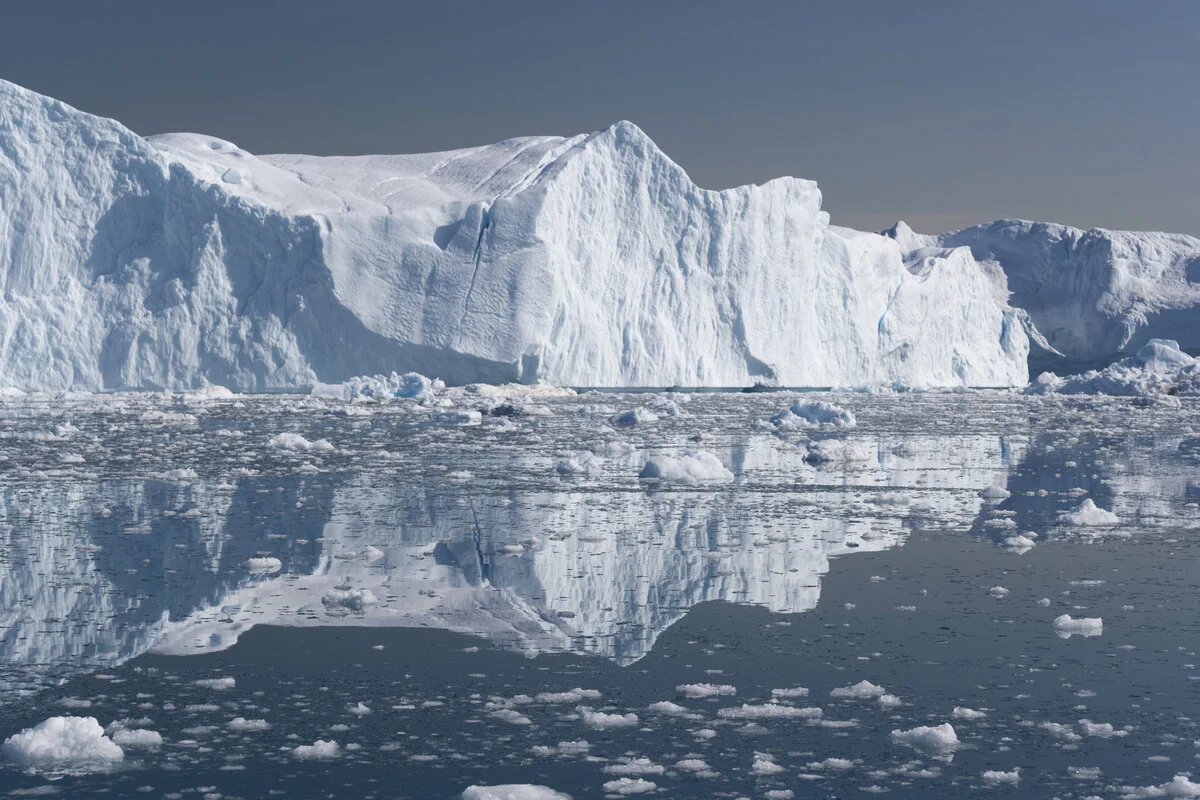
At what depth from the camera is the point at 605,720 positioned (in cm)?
452

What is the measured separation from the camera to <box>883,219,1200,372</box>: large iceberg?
203 ft

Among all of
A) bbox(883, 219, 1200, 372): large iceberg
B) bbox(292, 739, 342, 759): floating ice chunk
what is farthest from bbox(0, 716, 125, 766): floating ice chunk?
bbox(883, 219, 1200, 372): large iceberg

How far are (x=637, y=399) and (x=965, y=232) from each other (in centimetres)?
4529

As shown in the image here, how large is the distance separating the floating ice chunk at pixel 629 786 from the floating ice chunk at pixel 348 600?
9.13 ft

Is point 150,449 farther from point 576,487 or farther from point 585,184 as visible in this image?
point 585,184

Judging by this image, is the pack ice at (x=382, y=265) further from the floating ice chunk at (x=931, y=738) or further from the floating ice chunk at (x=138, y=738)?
the floating ice chunk at (x=931, y=738)

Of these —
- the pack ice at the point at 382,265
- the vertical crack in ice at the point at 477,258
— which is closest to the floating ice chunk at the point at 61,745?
the pack ice at the point at 382,265

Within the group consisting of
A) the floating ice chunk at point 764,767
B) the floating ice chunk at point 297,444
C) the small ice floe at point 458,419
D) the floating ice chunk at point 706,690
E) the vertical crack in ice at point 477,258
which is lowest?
the floating ice chunk at point 764,767

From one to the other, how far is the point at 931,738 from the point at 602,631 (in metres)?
1.98

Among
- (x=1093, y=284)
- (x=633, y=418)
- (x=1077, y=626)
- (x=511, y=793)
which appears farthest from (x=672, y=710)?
(x=1093, y=284)

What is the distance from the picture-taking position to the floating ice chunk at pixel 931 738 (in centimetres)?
427

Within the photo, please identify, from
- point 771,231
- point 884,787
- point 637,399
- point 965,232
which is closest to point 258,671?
point 884,787

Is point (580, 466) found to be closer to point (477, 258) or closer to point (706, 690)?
point (706, 690)

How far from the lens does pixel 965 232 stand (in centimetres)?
7088
